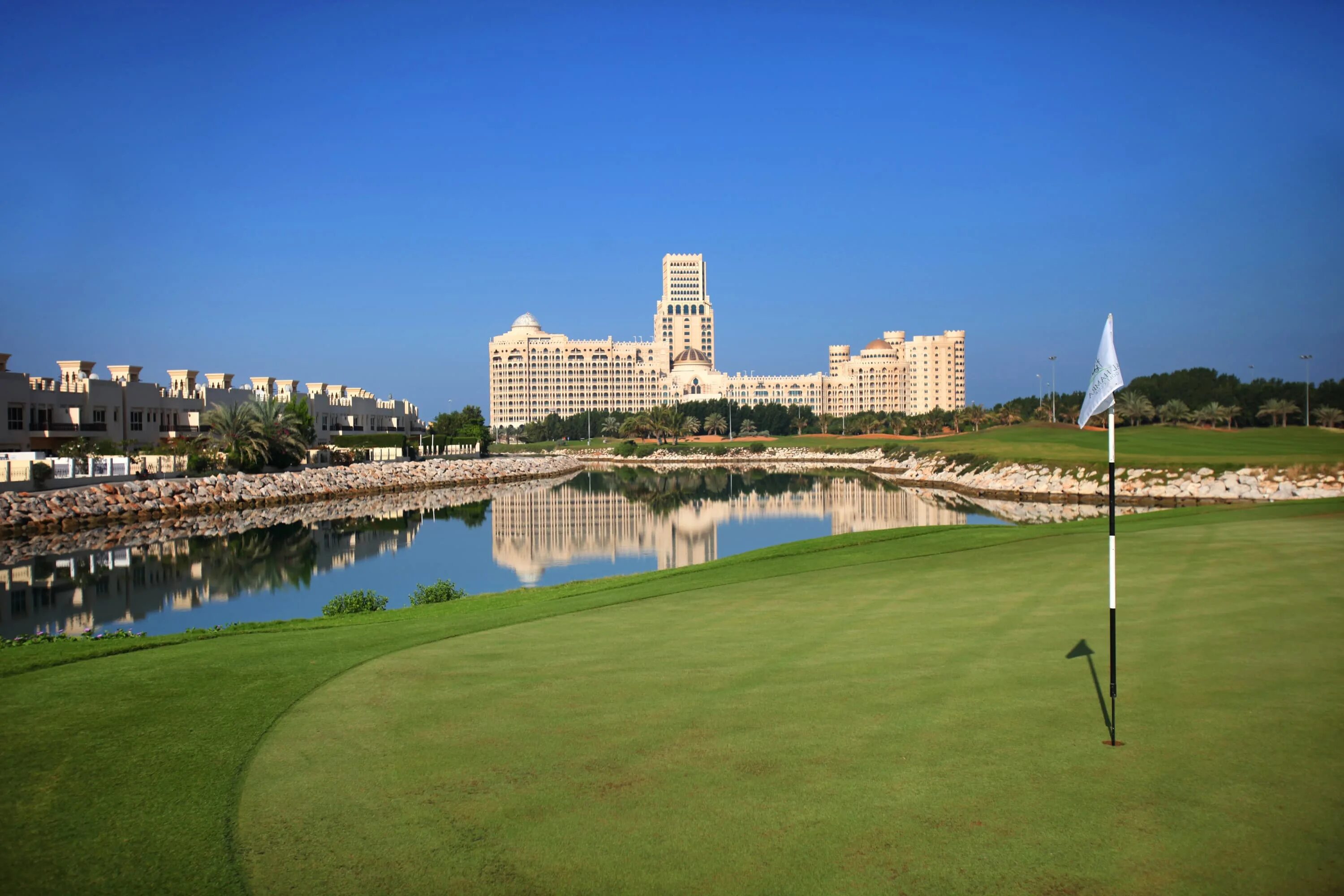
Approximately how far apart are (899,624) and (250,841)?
6.67 metres

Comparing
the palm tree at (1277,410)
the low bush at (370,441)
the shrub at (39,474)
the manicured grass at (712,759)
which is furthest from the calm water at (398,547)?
the palm tree at (1277,410)

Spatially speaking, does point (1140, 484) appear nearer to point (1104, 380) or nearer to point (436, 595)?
point (436, 595)

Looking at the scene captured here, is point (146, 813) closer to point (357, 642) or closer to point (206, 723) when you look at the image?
point (206, 723)

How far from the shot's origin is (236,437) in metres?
55.0

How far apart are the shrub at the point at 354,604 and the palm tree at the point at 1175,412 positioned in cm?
8778

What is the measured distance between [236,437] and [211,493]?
11.6 m

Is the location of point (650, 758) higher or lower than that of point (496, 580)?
higher

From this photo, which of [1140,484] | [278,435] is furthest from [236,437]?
[1140,484]

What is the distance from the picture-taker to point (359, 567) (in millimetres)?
27047

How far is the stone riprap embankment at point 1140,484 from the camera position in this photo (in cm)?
3622

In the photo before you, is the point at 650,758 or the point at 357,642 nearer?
the point at 650,758

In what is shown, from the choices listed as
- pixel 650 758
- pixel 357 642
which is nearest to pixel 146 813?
pixel 650 758

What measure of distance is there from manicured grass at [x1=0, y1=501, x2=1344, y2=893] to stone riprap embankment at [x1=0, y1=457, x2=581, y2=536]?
101 feet

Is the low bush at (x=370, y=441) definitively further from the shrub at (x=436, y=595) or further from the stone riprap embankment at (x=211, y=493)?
the shrub at (x=436, y=595)
